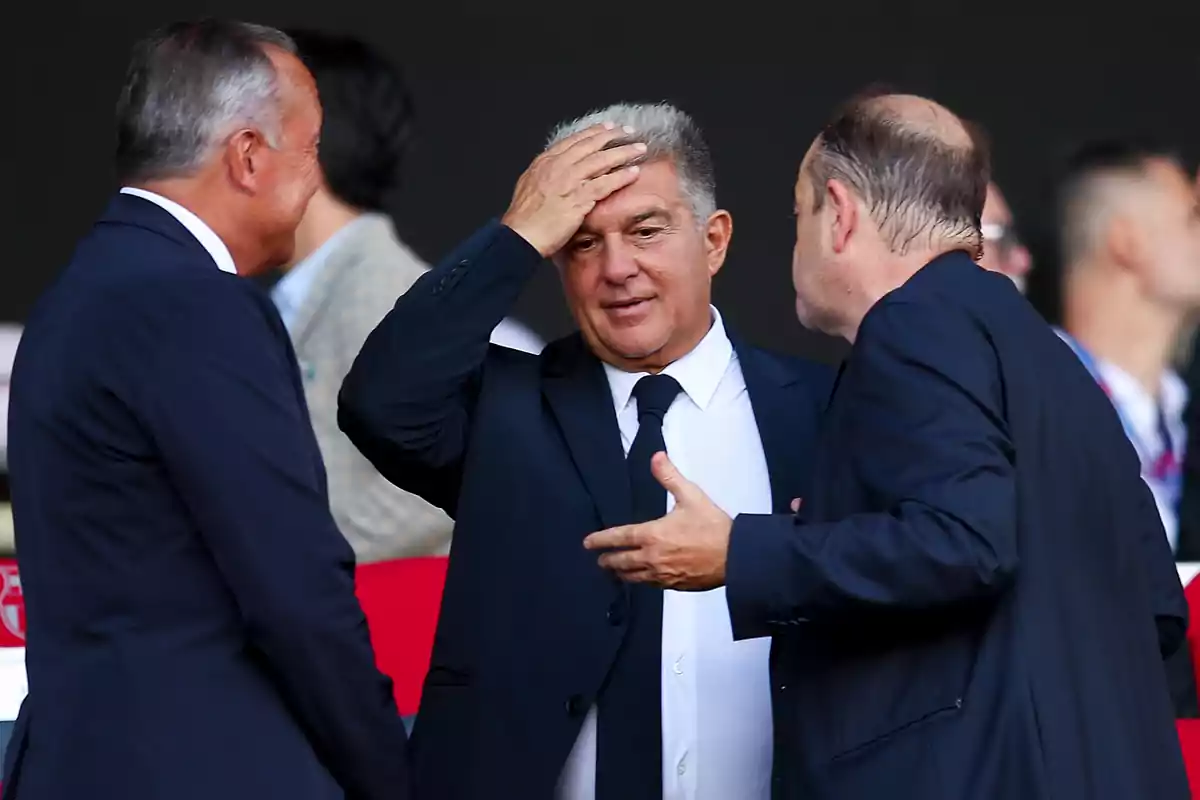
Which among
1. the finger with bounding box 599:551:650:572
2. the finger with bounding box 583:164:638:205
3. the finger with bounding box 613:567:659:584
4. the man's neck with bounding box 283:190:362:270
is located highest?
the man's neck with bounding box 283:190:362:270

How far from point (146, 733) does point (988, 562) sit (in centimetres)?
91

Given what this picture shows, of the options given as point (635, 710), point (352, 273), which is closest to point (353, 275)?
point (352, 273)

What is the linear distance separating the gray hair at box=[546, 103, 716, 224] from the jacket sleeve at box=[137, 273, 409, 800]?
633 mm

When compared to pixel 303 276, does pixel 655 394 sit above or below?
below

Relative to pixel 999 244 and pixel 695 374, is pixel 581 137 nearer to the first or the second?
pixel 695 374

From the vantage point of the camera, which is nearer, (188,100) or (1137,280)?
(188,100)

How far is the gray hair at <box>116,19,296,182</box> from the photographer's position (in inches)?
87.6

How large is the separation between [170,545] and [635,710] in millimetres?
641

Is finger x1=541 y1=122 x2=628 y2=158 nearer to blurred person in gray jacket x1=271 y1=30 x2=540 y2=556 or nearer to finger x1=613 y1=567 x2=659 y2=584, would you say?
finger x1=613 y1=567 x2=659 y2=584

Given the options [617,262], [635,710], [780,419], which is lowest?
[635,710]

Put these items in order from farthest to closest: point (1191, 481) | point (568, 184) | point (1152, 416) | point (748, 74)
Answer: point (748, 74) < point (1152, 416) < point (1191, 481) < point (568, 184)

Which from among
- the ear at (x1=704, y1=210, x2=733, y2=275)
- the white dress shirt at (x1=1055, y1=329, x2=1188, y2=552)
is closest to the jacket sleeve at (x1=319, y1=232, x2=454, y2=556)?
the ear at (x1=704, y1=210, x2=733, y2=275)

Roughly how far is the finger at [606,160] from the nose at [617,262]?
93 millimetres

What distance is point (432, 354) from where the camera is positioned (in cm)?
243
